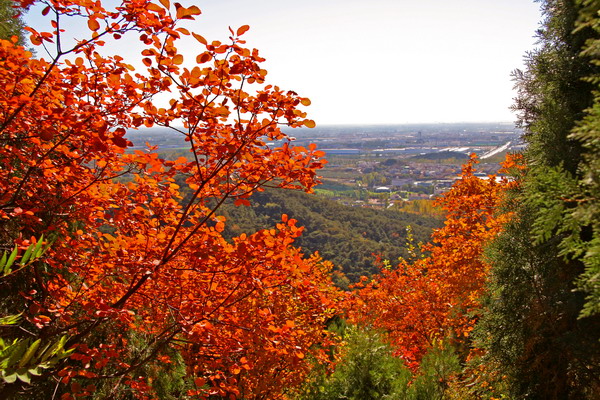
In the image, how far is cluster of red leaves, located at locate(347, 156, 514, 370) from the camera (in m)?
7.91

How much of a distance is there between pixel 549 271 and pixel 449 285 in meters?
5.57

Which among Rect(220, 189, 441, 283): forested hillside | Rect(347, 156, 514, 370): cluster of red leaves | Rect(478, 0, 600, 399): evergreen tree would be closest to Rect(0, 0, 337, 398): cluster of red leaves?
Rect(478, 0, 600, 399): evergreen tree

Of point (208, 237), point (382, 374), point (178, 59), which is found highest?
point (178, 59)

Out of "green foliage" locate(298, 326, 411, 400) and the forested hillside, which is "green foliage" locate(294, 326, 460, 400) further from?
the forested hillside

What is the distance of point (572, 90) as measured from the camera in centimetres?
381

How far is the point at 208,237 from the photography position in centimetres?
301

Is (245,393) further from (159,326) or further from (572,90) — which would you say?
(572,90)

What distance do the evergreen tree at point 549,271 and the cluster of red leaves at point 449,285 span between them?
2413mm

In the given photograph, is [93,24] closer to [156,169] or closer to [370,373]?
[156,169]

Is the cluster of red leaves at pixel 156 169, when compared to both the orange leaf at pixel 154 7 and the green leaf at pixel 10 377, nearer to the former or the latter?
the orange leaf at pixel 154 7

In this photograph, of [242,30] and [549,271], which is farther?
[549,271]

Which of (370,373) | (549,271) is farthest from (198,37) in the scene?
(370,373)

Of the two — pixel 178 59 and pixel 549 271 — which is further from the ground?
pixel 178 59

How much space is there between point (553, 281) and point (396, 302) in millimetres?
7135
